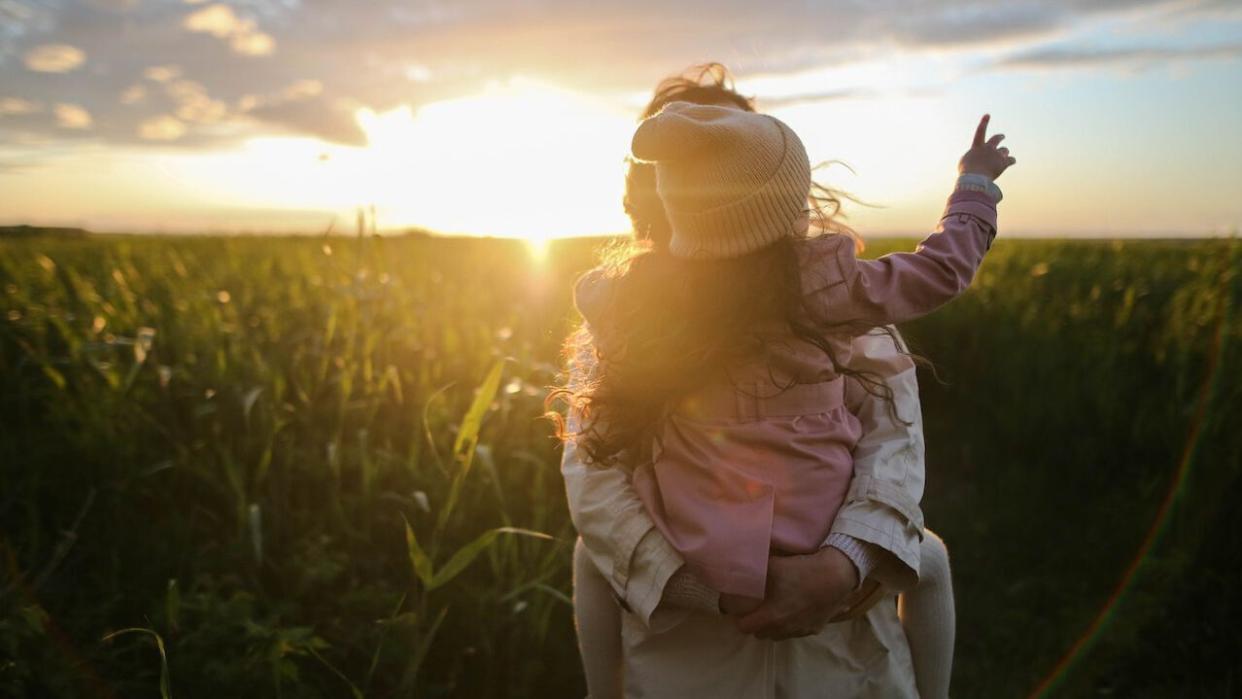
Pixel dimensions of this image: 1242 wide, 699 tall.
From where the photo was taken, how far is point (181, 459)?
9.81 feet

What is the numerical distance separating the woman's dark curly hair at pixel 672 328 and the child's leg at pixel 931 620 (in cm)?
34

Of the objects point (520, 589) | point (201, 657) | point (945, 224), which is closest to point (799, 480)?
point (945, 224)

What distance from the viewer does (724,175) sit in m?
1.49

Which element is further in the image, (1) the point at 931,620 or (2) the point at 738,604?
(1) the point at 931,620

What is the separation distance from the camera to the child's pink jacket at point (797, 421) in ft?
5.00

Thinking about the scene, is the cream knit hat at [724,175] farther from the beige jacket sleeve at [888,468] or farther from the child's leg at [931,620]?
the child's leg at [931,620]

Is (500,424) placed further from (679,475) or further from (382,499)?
(679,475)

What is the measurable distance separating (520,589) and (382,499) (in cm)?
73

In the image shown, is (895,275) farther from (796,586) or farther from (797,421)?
(796,586)

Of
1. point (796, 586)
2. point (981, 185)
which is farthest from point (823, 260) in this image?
point (796, 586)

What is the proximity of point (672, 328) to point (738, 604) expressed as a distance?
1.65ft

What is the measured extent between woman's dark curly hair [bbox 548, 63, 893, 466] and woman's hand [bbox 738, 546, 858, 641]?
34 cm

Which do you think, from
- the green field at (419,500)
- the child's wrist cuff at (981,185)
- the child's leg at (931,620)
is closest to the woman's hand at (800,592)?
the child's leg at (931,620)

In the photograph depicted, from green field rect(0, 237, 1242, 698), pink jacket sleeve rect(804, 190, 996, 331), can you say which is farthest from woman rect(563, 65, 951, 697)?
green field rect(0, 237, 1242, 698)
